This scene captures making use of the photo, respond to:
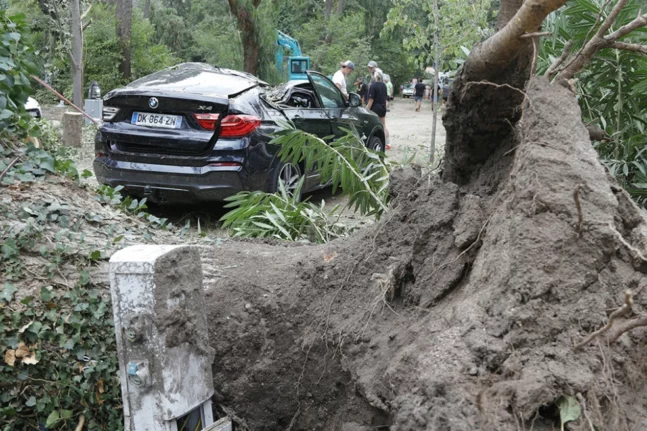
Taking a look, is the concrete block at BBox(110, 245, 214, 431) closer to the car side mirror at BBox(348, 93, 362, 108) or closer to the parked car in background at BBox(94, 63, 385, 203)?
the parked car in background at BBox(94, 63, 385, 203)

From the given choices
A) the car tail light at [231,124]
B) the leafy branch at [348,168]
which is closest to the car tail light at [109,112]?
the car tail light at [231,124]

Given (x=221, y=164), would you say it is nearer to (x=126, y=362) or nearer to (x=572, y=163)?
(x=126, y=362)

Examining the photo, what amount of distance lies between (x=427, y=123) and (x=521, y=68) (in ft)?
71.9

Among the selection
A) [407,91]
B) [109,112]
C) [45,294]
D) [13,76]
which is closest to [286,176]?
[109,112]

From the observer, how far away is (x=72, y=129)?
1345cm

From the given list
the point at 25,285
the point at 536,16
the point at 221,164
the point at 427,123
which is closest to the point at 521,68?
the point at 536,16

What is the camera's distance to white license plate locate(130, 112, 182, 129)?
689 centimetres

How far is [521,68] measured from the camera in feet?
9.87

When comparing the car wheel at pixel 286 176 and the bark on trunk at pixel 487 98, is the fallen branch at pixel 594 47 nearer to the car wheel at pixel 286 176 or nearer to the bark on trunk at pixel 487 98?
the bark on trunk at pixel 487 98

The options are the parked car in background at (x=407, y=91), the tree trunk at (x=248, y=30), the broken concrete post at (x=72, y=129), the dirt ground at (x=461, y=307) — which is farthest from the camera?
the parked car in background at (x=407, y=91)

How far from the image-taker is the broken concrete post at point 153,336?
9.84ft

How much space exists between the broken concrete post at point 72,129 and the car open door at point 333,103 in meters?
6.30

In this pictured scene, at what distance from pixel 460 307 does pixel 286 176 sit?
214 inches

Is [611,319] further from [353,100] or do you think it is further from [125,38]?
[125,38]
